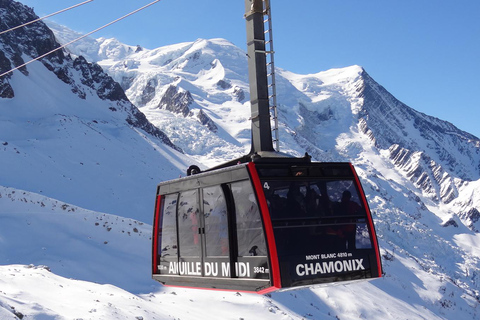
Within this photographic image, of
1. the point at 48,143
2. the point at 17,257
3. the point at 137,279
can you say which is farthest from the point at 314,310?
the point at 48,143

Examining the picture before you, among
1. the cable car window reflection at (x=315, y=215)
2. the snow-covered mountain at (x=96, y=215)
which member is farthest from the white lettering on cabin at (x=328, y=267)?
the snow-covered mountain at (x=96, y=215)

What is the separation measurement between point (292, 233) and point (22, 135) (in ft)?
170

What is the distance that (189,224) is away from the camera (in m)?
9.98

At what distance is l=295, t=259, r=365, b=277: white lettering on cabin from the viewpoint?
314 inches

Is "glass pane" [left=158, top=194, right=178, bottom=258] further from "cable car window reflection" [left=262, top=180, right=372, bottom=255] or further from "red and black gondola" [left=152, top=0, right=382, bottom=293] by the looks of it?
"cable car window reflection" [left=262, top=180, right=372, bottom=255]

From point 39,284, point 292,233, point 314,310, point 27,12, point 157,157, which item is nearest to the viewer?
point 292,233

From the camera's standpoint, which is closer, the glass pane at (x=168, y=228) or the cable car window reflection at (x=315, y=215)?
the cable car window reflection at (x=315, y=215)

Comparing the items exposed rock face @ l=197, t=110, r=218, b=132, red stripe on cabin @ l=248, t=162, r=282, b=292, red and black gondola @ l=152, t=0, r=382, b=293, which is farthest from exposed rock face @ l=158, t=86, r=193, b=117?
red stripe on cabin @ l=248, t=162, r=282, b=292

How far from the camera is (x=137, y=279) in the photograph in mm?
21734

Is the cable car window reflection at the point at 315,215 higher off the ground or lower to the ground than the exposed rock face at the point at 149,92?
lower

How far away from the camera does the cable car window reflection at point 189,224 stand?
9680 millimetres

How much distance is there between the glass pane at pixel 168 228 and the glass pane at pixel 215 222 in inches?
59.6

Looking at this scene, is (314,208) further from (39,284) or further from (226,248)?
(39,284)

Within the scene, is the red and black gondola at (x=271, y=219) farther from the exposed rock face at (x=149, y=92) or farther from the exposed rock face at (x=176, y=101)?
the exposed rock face at (x=149, y=92)
